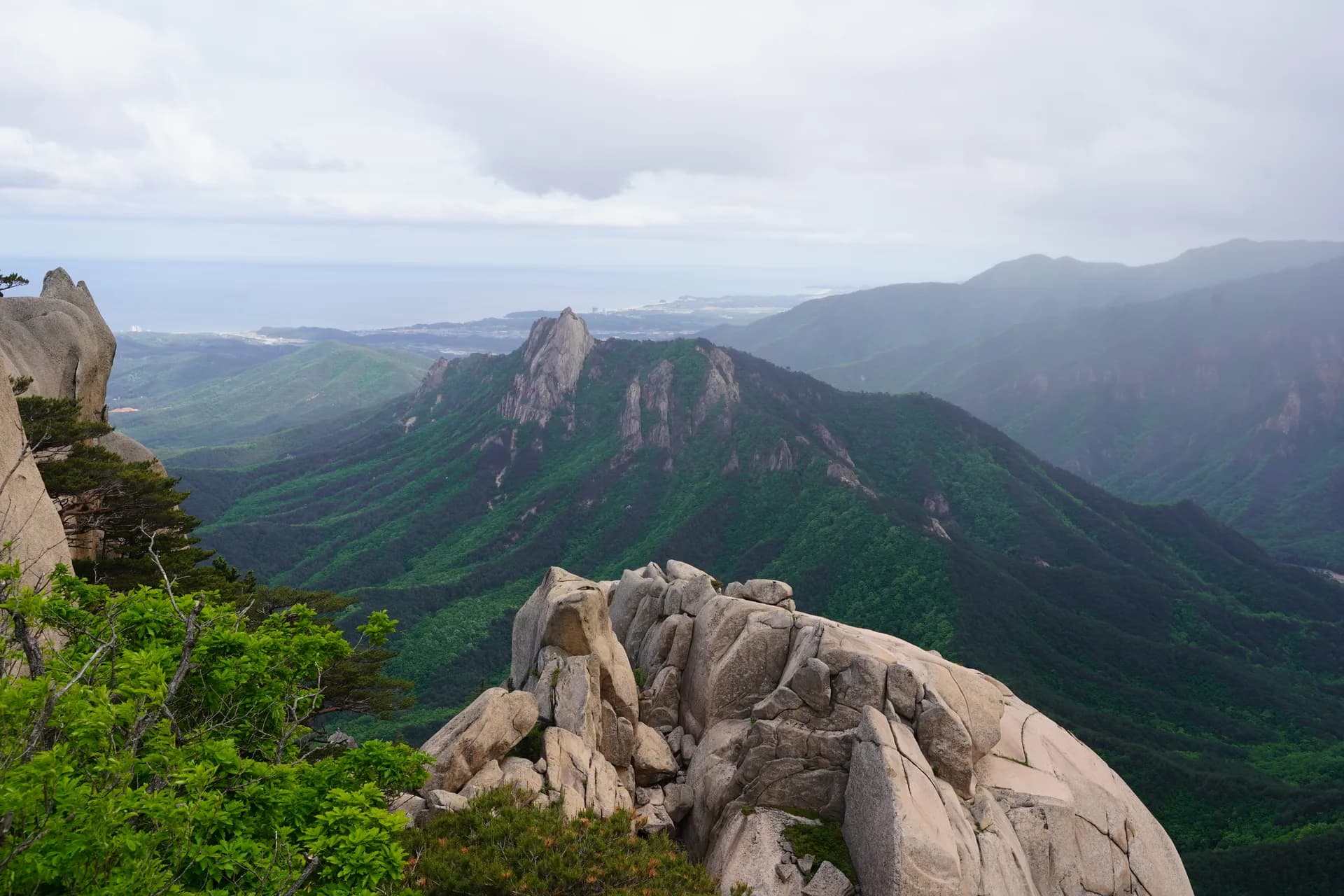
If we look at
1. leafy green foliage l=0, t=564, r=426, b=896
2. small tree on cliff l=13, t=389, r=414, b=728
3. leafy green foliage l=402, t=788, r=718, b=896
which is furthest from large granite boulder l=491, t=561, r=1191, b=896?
leafy green foliage l=0, t=564, r=426, b=896

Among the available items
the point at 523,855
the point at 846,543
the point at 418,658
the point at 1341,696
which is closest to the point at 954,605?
the point at 846,543

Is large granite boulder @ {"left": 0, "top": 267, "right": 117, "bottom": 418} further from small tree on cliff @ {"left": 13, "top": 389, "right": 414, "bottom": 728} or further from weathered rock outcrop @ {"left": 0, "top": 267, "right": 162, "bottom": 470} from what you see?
small tree on cliff @ {"left": 13, "top": 389, "right": 414, "bottom": 728}

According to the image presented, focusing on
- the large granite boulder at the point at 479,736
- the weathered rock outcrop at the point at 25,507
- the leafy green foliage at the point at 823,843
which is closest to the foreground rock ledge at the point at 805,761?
the large granite boulder at the point at 479,736

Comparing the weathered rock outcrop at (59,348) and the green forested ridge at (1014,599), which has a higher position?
the weathered rock outcrop at (59,348)

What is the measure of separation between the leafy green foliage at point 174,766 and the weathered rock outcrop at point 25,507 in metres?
8.76

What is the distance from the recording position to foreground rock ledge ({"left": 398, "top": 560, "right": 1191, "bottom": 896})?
28359 millimetres

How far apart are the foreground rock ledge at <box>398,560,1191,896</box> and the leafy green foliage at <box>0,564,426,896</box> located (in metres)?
9.30

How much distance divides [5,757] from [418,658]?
123 m

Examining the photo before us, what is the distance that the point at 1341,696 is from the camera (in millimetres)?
137000

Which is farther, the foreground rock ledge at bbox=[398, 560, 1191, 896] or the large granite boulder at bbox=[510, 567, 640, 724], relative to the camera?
the large granite boulder at bbox=[510, 567, 640, 724]

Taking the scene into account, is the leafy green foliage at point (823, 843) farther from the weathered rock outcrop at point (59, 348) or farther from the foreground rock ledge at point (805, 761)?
the weathered rock outcrop at point (59, 348)

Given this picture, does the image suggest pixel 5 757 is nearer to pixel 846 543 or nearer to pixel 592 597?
pixel 592 597

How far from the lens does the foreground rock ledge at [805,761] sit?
28.4m

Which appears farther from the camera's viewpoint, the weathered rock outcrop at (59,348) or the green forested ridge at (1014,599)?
the green forested ridge at (1014,599)
